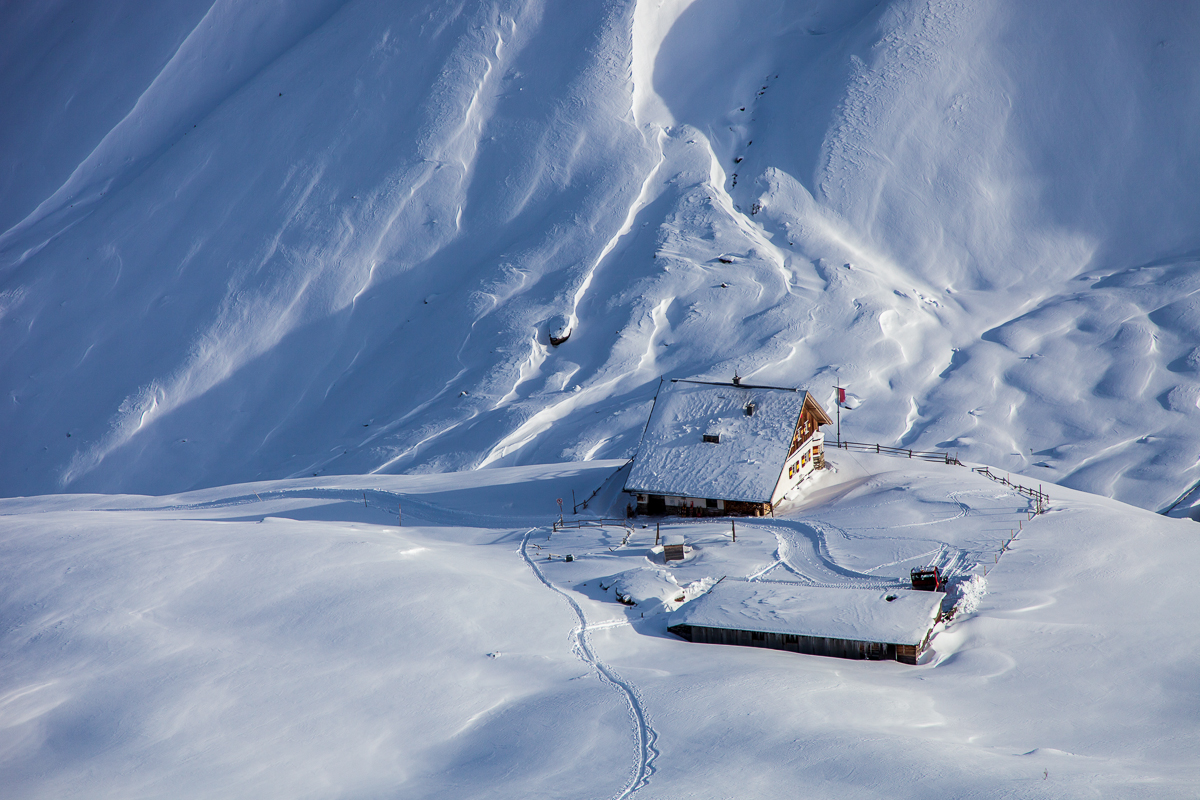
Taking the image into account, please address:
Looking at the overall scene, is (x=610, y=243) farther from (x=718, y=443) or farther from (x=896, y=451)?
(x=718, y=443)

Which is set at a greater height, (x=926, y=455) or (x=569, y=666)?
(x=926, y=455)

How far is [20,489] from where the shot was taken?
54.4 m

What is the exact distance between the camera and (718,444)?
36125 millimetres

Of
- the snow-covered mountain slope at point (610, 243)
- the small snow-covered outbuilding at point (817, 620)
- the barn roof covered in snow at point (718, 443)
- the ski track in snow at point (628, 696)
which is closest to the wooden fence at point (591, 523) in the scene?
the barn roof covered in snow at point (718, 443)

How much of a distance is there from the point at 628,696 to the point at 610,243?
4032 centimetres

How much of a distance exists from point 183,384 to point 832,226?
40860 mm

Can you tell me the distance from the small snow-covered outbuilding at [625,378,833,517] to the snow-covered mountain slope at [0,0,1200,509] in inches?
355

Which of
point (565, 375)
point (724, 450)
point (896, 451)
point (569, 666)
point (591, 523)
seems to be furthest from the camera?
point (565, 375)

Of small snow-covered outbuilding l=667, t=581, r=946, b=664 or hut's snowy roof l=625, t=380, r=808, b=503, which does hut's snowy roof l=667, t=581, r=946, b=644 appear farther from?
hut's snowy roof l=625, t=380, r=808, b=503

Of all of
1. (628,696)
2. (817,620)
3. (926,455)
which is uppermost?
(926,455)

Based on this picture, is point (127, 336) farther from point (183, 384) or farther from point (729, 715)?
point (729, 715)

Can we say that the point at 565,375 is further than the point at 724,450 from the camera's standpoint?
Yes

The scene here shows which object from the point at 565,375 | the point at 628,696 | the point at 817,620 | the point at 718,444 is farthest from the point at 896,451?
the point at 628,696

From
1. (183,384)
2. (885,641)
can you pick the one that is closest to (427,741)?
(885,641)
